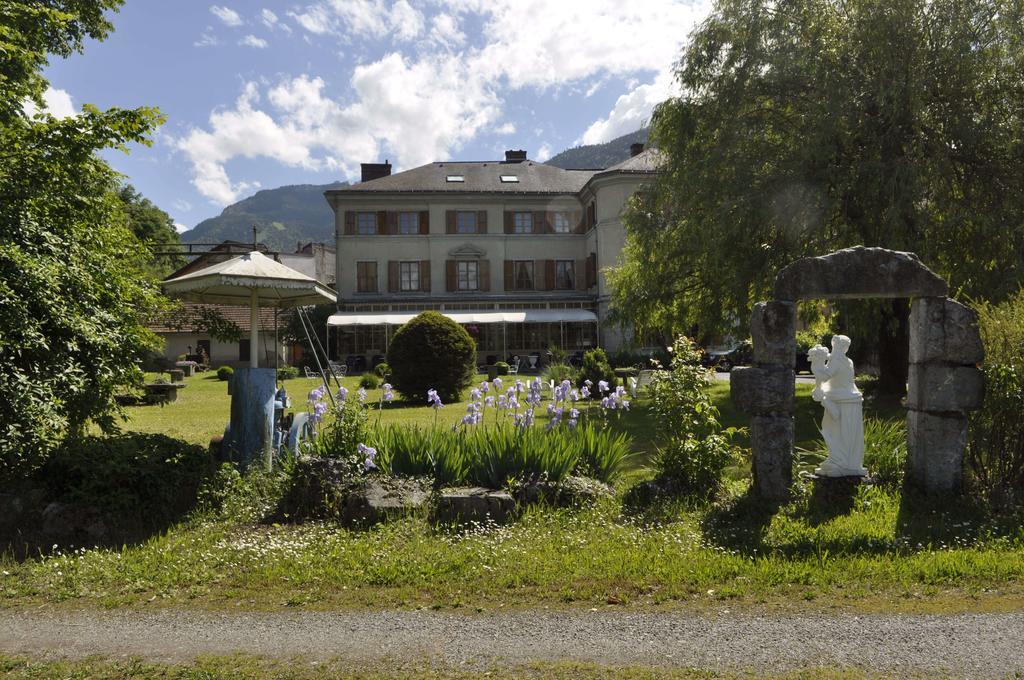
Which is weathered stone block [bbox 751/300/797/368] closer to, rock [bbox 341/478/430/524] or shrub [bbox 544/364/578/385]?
rock [bbox 341/478/430/524]

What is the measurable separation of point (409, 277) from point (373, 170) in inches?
293

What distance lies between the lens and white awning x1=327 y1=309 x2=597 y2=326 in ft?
97.9

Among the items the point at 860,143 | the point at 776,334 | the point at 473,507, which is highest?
the point at 860,143

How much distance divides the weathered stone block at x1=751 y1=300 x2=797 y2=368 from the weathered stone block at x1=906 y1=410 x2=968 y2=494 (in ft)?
4.80

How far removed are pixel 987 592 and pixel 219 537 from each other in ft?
18.2

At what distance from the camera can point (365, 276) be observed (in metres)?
32.7

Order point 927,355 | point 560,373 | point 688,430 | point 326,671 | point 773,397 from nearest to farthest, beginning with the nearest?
point 326,671
point 773,397
point 927,355
point 688,430
point 560,373

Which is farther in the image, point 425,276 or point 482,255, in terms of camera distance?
point 482,255

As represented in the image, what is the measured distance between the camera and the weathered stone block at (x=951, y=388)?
6000 mm

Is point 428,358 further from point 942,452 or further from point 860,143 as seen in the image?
point 942,452

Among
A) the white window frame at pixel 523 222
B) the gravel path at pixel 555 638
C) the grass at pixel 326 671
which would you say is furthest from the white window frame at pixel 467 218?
the grass at pixel 326 671

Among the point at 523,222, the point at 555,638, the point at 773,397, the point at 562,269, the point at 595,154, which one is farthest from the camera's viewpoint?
the point at 595,154

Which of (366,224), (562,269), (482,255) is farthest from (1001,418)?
(366,224)

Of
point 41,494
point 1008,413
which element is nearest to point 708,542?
point 1008,413
